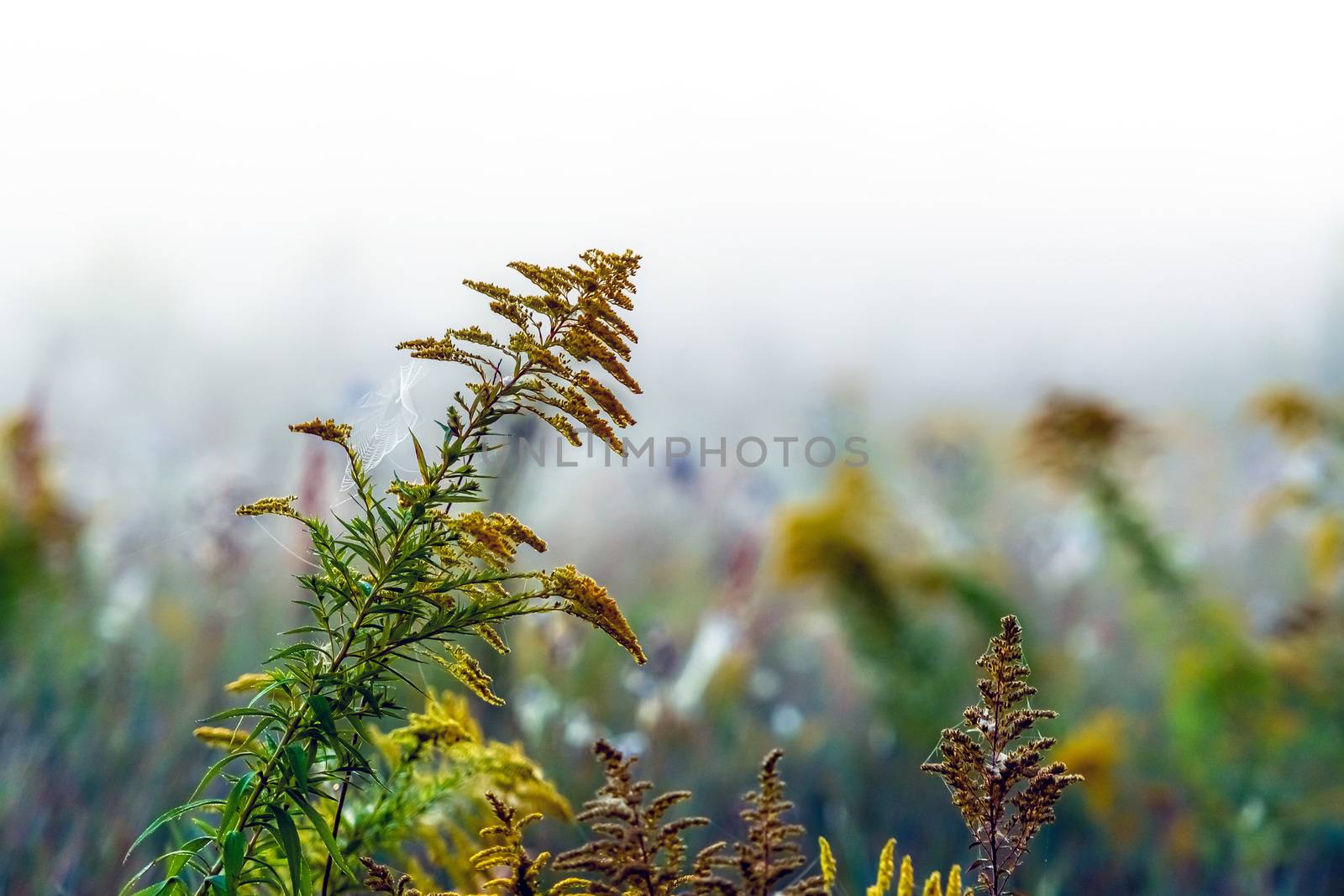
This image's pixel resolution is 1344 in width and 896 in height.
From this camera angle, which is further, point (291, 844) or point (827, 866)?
point (827, 866)

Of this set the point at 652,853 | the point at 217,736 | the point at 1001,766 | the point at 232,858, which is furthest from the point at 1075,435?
the point at 232,858

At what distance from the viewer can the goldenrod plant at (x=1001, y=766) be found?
1070mm

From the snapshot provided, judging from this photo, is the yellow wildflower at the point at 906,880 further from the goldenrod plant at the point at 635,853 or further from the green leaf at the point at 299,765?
the green leaf at the point at 299,765

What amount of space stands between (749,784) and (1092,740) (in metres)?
0.95

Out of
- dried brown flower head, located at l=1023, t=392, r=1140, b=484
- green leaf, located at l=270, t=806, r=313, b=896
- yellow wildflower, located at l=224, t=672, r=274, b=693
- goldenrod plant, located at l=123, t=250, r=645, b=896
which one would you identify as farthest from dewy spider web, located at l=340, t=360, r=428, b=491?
dried brown flower head, located at l=1023, t=392, r=1140, b=484

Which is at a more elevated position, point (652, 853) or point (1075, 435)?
point (1075, 435)

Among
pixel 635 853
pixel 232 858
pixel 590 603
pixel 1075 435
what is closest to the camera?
pixel 232 858

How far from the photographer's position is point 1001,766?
3.59 ft

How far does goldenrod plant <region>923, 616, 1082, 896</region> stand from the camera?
1.07m

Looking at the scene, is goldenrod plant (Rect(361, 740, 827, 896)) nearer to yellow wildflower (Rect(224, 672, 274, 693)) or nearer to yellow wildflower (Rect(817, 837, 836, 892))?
yellow wildflower (Rect(817, 837, 836, 892))

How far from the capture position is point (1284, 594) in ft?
19.5

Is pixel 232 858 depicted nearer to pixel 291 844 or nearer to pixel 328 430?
pixel 291 844

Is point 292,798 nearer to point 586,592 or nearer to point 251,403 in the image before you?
point 586,592

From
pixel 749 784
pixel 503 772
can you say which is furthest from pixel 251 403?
pixel 503 772
